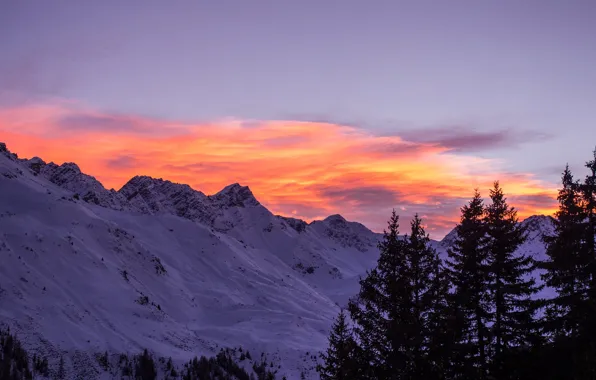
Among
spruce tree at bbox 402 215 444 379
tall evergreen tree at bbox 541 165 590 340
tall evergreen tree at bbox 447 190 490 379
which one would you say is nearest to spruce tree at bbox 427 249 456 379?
spruce tree at bbox 402 215 444 379

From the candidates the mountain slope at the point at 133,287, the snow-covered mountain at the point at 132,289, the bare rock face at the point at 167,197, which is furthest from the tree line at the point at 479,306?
the bare rock face at the point at 167,197

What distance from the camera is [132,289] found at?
61.0m

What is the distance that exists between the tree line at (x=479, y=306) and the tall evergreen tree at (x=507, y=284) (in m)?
0.05

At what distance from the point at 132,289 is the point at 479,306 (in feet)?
153

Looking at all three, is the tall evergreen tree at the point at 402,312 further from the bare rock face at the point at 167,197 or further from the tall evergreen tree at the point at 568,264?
the bare rock face at the point at 167,197

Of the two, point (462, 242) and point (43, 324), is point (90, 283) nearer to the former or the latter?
point (43, 324)

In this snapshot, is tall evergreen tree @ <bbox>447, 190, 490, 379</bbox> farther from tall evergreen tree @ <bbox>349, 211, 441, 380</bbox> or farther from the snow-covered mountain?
the snow-covered mountain

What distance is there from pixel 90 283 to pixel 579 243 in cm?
4839

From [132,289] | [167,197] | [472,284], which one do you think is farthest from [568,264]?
[167,197]

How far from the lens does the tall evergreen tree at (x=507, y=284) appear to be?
23.5 metres

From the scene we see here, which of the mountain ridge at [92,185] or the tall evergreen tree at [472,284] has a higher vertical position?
the mountain ridge at [92,185]

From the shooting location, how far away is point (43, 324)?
142 feet

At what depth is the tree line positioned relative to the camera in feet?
63.4

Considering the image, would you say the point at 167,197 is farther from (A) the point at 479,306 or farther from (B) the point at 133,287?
(A) the point at 479,306
